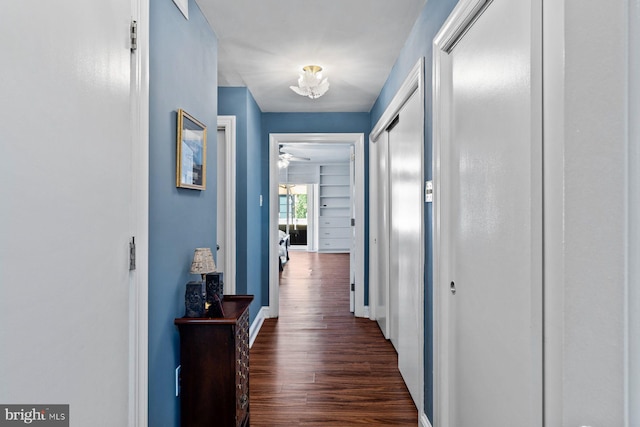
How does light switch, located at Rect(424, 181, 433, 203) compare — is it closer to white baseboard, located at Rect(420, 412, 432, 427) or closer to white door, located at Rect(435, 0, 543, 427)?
white door, located at Rect(435, 0, 543, 427)

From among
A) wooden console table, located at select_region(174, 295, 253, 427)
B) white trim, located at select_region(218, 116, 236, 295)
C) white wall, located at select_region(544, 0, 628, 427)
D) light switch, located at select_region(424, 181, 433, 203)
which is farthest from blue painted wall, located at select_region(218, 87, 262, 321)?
white wall, located at select_region(544, 0, 628, 427)

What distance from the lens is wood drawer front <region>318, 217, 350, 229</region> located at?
404 inches

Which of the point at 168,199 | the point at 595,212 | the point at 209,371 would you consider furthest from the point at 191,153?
the point at 595,212

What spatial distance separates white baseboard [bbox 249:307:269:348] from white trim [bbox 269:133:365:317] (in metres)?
0.08

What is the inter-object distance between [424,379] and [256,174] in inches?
106

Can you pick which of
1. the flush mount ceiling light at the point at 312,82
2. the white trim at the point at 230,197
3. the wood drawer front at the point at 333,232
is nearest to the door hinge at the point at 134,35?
the flush mount ceiling light at the point at 312,82

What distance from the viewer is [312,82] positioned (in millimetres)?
2924

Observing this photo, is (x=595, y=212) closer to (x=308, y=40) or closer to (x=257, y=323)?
(x=308, y=40)

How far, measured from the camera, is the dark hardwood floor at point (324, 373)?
7.16ft

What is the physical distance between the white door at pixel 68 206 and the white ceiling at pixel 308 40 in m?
1.08

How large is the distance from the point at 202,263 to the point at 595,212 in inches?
65.6

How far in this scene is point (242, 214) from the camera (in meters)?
3.45

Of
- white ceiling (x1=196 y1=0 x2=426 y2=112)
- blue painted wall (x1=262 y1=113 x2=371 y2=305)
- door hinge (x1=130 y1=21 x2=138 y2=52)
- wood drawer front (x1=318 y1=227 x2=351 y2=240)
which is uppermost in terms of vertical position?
white ceiling (x1=196 y1=0 x2=426 y2=112)

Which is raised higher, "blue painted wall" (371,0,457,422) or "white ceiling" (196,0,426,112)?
"white ceiling" (196,0,426,112)
